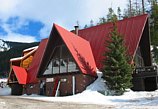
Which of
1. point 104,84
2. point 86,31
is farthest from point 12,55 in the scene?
point 104,84

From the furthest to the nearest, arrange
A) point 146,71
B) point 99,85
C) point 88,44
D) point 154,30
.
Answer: point 154,30, point 88,44, point 146,71, point 99,85

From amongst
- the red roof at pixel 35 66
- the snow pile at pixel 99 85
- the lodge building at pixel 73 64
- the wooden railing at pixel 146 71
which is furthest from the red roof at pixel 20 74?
the wooden railing at pixel 146 71

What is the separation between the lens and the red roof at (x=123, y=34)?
3075 cm

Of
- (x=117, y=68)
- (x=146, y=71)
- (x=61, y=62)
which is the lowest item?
(x=146, y=71)

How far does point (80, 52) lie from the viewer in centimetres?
2969

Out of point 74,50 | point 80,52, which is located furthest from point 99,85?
point 74,50

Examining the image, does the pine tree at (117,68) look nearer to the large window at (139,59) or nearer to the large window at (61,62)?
the large window at (61,62)

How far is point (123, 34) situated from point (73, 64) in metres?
7.36

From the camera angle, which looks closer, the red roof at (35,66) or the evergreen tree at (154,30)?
the red roof at (35,66)

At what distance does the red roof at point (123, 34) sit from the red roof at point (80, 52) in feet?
4.33

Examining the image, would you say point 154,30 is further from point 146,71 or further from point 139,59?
point 146,71

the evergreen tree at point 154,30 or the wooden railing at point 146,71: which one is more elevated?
the evergreen tree at point 154,30

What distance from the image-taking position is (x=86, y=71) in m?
28.0

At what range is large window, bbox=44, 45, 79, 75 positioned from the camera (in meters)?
28.9
